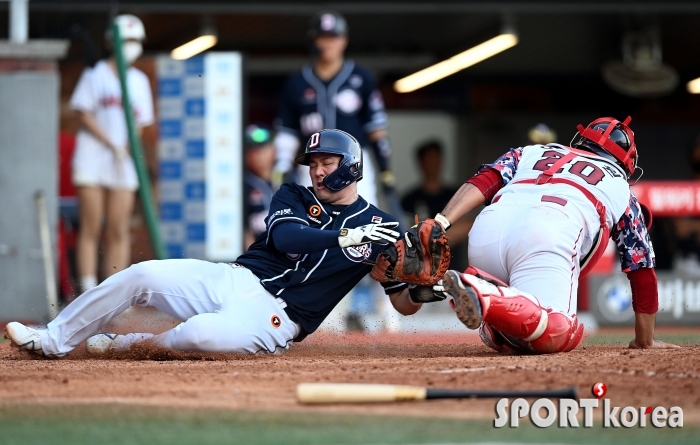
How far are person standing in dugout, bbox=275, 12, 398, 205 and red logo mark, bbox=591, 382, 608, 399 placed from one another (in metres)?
4.88

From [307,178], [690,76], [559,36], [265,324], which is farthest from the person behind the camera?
[690,76]

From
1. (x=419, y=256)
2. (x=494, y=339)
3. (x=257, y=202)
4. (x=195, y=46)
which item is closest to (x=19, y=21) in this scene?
(x=257, y=202)

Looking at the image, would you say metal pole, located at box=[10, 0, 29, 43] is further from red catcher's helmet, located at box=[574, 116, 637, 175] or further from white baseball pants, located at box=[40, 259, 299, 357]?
red catcher's helmet, located at box=[574, 116, 637, 175]

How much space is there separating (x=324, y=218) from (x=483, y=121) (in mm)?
10946

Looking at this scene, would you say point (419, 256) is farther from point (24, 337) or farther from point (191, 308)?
point (24, 337)

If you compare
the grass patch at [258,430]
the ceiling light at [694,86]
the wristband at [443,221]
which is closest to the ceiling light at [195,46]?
the ceiling light at [694,86]

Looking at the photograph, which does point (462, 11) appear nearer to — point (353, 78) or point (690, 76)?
point (353, 78)

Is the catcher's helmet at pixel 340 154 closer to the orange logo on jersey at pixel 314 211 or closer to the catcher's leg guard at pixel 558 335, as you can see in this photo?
the orange logo on jersey at pixel 314 211

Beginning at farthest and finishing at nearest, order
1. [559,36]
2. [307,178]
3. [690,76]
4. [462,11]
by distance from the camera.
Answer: [690,76]
[559,36]
[462,11]
[307,178]

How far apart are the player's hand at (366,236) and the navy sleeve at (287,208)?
34cm

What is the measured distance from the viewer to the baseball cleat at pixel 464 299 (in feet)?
16.0

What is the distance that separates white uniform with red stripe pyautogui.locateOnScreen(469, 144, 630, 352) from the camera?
18.1 feet

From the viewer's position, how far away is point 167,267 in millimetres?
5590

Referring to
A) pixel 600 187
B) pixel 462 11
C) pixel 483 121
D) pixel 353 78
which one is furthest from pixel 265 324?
pixel 483 121
